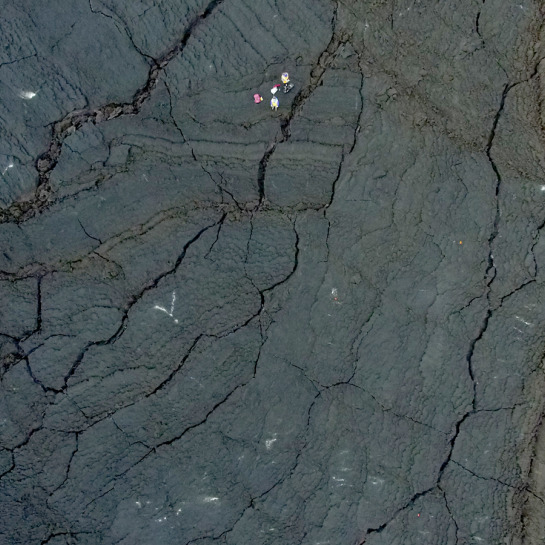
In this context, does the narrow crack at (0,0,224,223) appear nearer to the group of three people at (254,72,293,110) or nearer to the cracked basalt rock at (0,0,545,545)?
the cracked basalt rock at (0,0,545,545)

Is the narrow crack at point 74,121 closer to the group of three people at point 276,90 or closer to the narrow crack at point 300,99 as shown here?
the group of three people at point 276,90

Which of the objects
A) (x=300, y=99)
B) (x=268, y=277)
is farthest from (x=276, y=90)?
(x=268, y=277)

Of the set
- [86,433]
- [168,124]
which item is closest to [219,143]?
[168,124]

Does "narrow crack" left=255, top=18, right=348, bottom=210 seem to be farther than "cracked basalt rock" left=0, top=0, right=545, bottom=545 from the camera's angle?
Yes

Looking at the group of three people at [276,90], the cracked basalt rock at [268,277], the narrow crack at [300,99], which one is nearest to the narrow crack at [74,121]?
the cracked basalt rock at [268,277]

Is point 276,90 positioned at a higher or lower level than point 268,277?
higher

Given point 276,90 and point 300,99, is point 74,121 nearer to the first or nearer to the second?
point 276,90

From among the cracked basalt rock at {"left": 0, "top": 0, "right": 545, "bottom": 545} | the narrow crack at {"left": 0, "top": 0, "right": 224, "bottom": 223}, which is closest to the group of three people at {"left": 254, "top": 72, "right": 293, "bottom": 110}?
the cracked basalt rock at {"left": 0, "top": 0, "right": 545, "bottom": 545}
